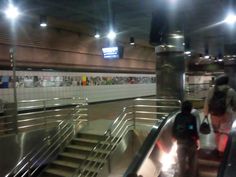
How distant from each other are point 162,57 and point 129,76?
14646mm

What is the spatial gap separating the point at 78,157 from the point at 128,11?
5.88 meters

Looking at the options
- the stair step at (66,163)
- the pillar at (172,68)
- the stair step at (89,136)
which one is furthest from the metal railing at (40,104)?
the pillar at (172,68)

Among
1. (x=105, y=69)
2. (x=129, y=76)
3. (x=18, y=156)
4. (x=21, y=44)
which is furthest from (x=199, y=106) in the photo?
(x=18, y=156)

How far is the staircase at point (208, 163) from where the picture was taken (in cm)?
564

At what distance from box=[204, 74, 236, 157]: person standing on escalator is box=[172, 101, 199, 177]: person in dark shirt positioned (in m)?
0.75

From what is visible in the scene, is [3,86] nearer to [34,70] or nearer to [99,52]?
[34,70]

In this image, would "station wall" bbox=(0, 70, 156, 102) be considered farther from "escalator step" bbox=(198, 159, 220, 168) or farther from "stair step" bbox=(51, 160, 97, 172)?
"escalator step" bbox=(198, 159, 220, 168)

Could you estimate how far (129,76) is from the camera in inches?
923

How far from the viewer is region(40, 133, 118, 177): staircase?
7.84 m

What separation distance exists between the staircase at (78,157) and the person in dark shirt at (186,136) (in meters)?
2.91

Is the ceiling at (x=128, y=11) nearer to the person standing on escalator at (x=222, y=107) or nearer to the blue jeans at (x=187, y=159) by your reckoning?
the person standing on escalator at (x=222, y=107)

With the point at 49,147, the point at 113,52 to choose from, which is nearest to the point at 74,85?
the point at 113,52

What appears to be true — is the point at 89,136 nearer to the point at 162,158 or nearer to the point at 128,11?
the point at 162,158

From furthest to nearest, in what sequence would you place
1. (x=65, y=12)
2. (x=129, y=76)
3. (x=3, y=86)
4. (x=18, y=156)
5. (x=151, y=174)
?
(x=129, y=76) < (x=3, y=86) < (x=65, y=12) < (x=18, y=156) < (x=151, y=174)
